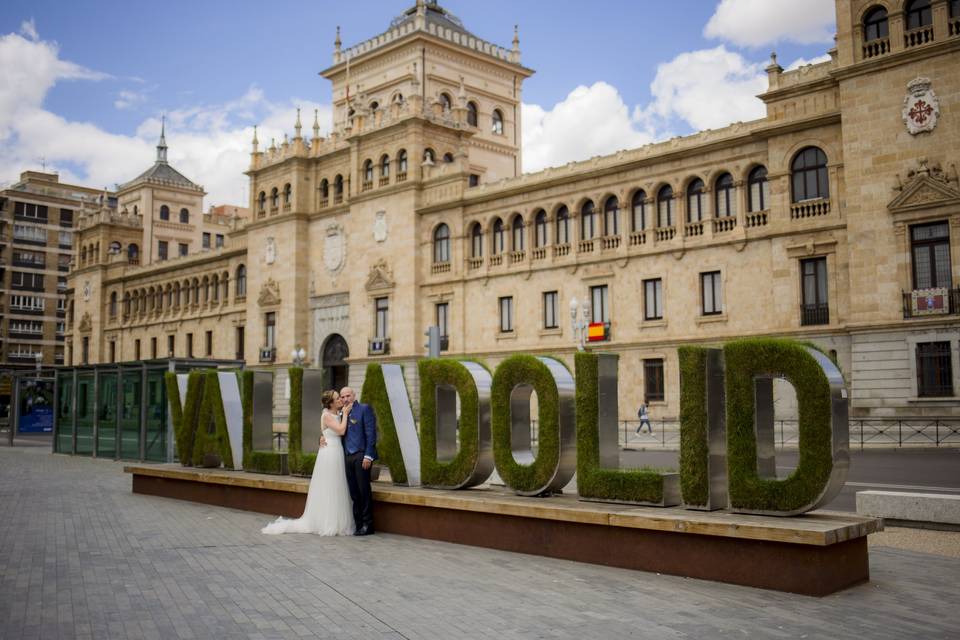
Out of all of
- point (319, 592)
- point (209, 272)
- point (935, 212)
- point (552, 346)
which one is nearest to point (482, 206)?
point (552, 346)

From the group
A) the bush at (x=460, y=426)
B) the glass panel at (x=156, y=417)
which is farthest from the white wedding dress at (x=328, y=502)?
the glass panel at (x=156, y=417)

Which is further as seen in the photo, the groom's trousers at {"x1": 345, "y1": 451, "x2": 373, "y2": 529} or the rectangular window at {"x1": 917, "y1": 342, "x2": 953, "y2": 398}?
the rectangular window at {"x1": 917, "y1": 342, "x2": 953, "y2": 398}

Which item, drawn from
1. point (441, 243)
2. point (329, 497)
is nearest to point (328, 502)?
point (329, 497)

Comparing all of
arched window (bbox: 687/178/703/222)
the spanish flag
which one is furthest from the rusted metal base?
arched window (bbox: 687/178/703/222)

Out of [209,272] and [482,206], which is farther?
[209,272]

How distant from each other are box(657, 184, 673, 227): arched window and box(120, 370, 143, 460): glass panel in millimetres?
20648

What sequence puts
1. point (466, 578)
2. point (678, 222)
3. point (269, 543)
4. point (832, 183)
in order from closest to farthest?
point (466, 578)
point (269, 543)
point (832, 183)
point (678, 222)

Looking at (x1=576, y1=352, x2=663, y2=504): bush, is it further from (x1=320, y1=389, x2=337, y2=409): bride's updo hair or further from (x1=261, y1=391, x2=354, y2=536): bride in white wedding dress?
(x1=320, y1=389, x2=337, y2=409): bride's updo hair

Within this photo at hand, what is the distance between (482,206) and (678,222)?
34.3 ft

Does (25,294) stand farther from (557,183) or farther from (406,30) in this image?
(557,183)

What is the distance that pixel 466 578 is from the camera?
8711 millimetres

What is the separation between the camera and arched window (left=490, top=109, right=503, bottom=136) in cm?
5603

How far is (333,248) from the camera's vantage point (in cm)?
4838

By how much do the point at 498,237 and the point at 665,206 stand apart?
887 centimetres
